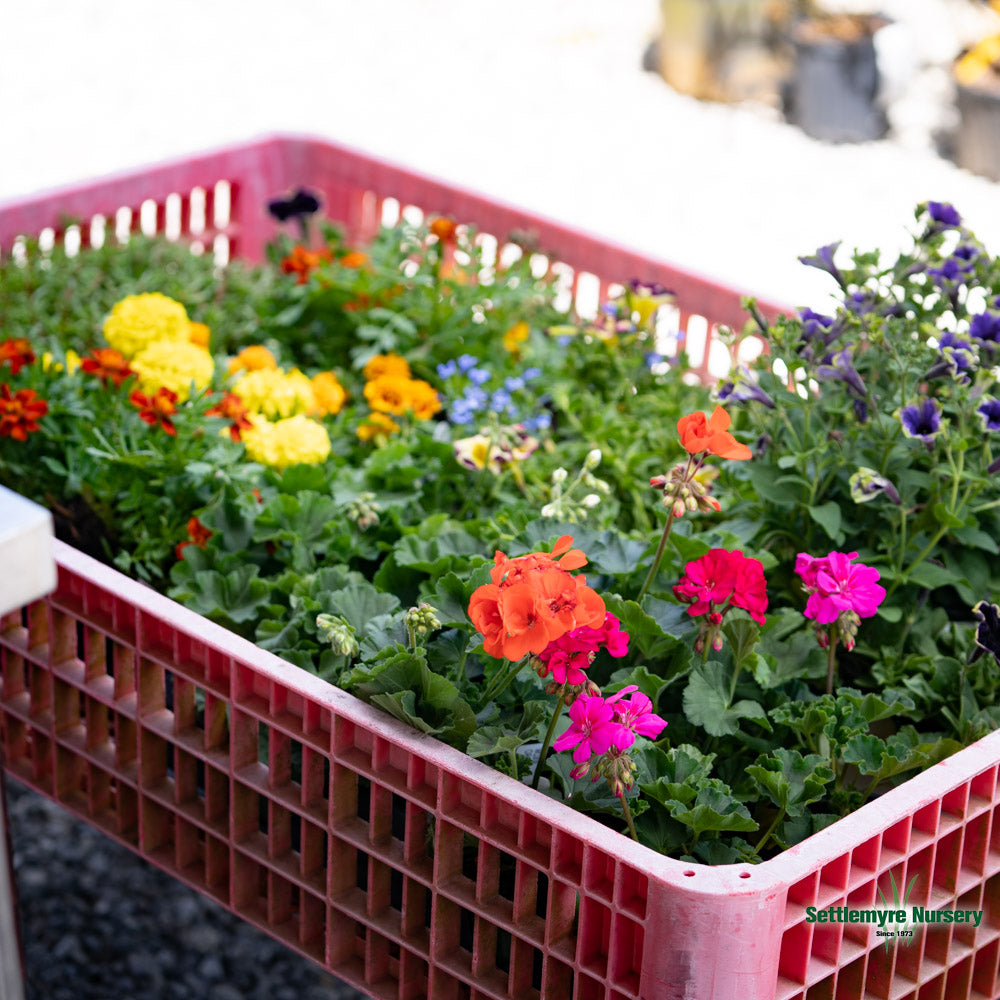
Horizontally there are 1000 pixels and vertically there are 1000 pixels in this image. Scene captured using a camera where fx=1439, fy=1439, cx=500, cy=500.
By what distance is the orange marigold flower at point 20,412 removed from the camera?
1.81 metres

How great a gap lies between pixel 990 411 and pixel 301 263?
1288mm

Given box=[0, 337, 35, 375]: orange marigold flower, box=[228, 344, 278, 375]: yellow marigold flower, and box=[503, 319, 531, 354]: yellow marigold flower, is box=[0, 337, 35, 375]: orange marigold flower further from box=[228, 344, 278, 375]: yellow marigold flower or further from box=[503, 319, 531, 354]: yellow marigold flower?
box=[503, 319, 531, 354]: yellow marigold flower

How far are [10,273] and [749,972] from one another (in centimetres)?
173

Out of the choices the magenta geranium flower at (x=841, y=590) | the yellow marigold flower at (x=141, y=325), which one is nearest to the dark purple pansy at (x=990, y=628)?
the magenta geranium flower at (x=841, y=590)

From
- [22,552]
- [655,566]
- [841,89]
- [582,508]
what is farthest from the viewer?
[841,89]

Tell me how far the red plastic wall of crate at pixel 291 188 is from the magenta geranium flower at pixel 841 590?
2.65ft

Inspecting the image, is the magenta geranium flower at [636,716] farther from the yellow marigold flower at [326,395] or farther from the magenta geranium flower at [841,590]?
the yellow marigold flower at [326,395]

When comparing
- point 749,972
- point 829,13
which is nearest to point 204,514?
point 749,972

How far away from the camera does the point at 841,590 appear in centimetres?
137

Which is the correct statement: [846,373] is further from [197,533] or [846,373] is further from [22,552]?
[22,552]

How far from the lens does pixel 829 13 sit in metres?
5.77

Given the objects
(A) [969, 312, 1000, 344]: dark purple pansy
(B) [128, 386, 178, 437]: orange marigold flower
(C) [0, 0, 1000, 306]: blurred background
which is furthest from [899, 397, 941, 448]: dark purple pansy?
(C) [0, 0, 1000, 306]: blurred background

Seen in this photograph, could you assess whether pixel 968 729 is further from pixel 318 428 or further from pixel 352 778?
pixel 318 428

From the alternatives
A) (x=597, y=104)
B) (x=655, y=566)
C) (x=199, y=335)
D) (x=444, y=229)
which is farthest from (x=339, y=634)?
(x=597, y=104)
